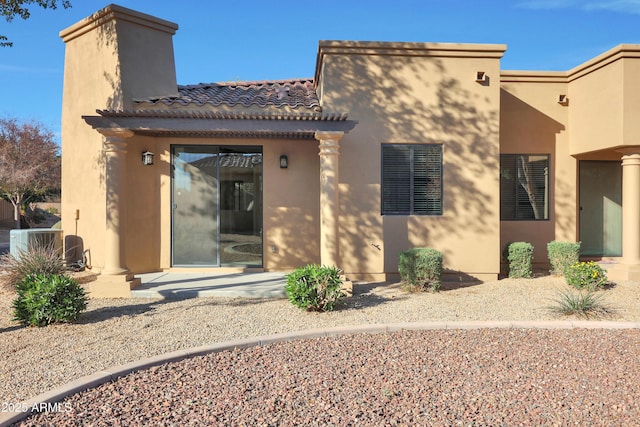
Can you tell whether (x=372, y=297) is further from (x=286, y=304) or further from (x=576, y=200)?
(x=576, y=200)

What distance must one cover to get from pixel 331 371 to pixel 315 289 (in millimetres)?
2377

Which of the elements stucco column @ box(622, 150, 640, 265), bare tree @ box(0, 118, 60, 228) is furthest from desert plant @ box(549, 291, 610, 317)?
bare tree @ box(0, 118, 60, 228)

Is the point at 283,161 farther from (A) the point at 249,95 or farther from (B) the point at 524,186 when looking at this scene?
(B) the point at 524,186

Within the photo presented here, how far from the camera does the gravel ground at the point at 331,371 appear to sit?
3377 millimetres

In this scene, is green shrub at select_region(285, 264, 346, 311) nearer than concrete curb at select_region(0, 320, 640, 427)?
No

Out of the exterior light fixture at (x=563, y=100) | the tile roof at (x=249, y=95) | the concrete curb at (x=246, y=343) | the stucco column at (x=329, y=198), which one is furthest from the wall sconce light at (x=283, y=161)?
the exterior light fixture at (x=563, y=100)

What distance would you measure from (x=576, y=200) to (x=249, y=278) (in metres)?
7.97

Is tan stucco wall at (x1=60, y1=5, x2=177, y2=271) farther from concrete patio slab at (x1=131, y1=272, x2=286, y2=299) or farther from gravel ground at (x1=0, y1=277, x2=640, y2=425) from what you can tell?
gravel ground at (x1=0, y1=277, x2=640, y2=425)

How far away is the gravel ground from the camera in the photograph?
338 cm

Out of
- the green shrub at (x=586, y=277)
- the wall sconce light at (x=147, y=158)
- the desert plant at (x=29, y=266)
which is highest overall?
the wall sconce light at (x=147, y=158)

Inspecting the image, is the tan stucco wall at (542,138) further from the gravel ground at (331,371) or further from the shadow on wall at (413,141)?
the gravel ground at (331,371)

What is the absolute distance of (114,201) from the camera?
7.72 meters

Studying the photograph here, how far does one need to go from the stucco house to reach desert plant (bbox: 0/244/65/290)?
53.2 inches

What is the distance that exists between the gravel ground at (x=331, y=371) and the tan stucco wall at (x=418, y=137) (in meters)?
2.50
